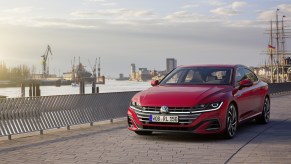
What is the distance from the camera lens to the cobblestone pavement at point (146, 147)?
711 centimetres

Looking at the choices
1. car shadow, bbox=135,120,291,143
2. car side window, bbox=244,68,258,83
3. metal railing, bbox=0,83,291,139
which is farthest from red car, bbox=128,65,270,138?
metal railing, bbox=0,83,291,139

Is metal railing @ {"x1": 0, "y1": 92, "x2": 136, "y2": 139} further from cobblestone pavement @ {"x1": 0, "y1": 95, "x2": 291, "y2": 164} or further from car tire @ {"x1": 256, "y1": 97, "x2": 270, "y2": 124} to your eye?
car tire @ {"x1": 256, "y1": 97, "x2": 270, "y2": 124}

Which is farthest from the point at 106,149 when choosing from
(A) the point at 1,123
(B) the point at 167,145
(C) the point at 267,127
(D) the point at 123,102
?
(D) the point at 123,102

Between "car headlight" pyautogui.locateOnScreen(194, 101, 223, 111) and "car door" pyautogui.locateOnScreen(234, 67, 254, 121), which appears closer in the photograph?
"car headlight" pyautogui.locateOnScreen(194, 101, 223, 111)

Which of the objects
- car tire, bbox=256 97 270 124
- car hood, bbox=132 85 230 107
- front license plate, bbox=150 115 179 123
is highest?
car hood, bbox=132 85 230 107

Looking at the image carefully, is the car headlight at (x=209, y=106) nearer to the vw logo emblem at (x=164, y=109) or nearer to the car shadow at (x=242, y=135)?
the vw logo emblem at (x=164, y=109)

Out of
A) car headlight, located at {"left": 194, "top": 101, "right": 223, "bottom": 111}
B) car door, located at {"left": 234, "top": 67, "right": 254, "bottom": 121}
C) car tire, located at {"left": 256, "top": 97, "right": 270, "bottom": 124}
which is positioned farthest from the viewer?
car tire, located at {"left": 256, "top": 97, "right": 270, "bottom": 124}

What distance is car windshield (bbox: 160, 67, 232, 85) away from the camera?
10.0 metres

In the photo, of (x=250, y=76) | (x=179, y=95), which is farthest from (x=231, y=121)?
(x=250, y=76)

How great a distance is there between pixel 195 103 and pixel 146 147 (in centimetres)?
124

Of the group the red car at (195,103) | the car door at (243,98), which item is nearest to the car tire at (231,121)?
the red car at (195,103)

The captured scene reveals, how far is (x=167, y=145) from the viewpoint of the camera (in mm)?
8523

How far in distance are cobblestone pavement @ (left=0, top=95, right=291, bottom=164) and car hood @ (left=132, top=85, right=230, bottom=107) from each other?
0.78 meters

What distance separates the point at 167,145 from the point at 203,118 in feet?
2.78
